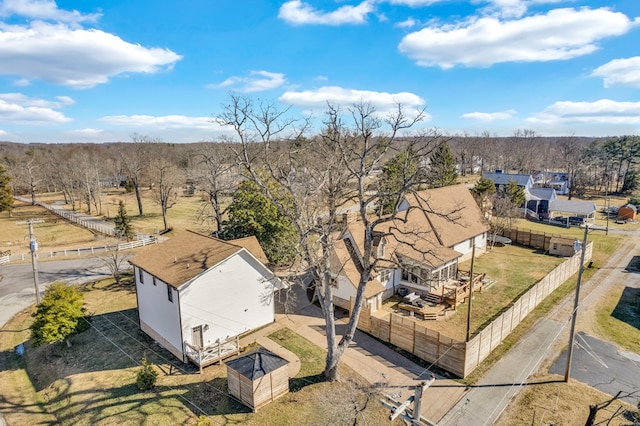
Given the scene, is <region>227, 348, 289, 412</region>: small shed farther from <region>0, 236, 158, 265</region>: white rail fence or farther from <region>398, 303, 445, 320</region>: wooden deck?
<region>0, 236, 158, 265</region>: white rail fence

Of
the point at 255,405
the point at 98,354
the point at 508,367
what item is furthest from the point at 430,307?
the point at 98,354

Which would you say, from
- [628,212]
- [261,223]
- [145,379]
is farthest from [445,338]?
[628,212]

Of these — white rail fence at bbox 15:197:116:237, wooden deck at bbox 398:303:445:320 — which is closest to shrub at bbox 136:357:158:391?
wooden deck at bbox 398:303:445:320

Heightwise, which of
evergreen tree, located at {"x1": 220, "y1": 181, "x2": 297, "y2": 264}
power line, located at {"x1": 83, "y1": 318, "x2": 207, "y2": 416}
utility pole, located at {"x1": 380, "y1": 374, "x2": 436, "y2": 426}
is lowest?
power line, located at {"x1": 83, "y1": 318, "x2": 207, "y2": 416}

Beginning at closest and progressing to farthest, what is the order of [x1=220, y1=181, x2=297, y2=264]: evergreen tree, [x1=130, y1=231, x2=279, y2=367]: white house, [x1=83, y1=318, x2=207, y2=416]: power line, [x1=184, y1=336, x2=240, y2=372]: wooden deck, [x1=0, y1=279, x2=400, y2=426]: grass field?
[x1=0, y1=279, x2=400, y2=426]: grass field < [x1=83, y1=318, x2=207, y2=416]: power line < [x1=184, y1=336, x2=240, y2=372]: wooden deck < [x1=130, y1=231, x2=279, y2=367]: white house < [x1=220, y1=181, x2=297, y2=264]: evergreen tree

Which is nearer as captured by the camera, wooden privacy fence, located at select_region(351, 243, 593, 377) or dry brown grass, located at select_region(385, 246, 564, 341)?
wooden privacy fence, located at select_region(351, 243, 593, 377)

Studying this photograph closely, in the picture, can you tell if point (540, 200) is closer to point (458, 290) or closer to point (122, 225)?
point (458, 290)

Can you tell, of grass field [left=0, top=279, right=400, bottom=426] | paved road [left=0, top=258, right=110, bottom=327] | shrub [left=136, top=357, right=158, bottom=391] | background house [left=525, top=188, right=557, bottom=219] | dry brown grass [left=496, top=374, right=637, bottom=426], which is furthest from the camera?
background house [left=525, top=188, right=557, bottom=219]
